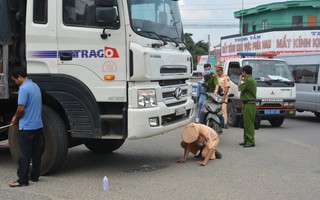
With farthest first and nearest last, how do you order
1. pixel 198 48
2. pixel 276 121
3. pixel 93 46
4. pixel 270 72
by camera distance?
1. pixel 198 48
2. pixel 276 121
3. pixel 270 72
4. pixel 93 46

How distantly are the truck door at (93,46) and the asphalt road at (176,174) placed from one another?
4.44 feet

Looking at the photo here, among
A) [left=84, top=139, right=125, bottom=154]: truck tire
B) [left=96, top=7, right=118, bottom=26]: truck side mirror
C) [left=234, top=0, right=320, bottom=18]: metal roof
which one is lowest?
[left=84, top=139, right=125, bottom=154]: truck tire

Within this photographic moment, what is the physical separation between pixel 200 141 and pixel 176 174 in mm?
1018

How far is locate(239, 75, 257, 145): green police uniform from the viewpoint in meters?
9.59

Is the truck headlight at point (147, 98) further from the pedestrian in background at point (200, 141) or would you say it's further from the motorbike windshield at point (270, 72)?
the motorbike windshield at point (270, 72)

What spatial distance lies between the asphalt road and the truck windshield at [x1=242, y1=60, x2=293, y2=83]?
3.31 meters

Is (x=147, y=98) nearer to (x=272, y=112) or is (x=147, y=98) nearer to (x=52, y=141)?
(x=52, y=141)

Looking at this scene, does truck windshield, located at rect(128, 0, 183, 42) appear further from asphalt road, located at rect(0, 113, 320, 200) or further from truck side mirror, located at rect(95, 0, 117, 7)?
asphalt road, located at rect(0, 113, 320, 200)

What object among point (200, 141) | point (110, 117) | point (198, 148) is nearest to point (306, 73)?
point (198, 148)

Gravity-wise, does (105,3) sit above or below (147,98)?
above

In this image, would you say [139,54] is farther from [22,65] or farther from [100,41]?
[22,65]

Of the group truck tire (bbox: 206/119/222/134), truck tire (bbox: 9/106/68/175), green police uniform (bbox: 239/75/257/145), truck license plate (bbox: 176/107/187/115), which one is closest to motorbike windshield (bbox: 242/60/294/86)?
green police uniform (bbox: 239/75/257/145)

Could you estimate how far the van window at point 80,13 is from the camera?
21.2 ft

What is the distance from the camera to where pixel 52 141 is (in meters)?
6.60
